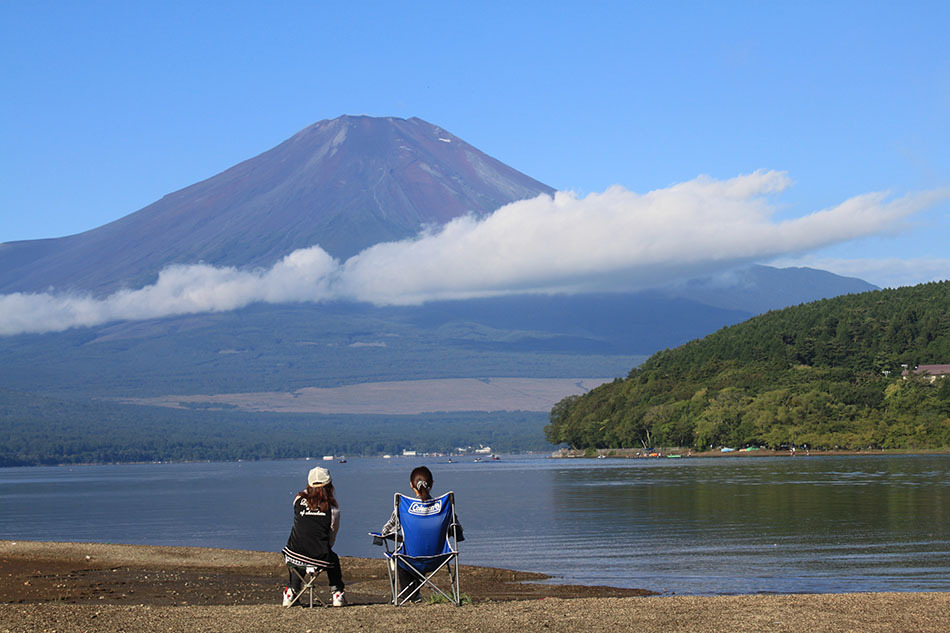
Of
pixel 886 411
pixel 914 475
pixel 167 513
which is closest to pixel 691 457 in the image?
pixel 886 411

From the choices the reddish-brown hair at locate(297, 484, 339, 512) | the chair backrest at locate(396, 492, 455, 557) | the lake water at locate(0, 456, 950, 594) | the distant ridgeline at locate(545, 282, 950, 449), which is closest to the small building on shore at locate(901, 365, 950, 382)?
the distant ridgeline at locate(545, 282, 950, 449)

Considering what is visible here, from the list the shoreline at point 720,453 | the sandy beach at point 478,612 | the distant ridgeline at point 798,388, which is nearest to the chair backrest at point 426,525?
the sandy beach at point 478,612

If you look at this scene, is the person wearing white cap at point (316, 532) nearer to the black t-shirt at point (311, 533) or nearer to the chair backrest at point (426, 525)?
the black t-shirt at point (311, 533)

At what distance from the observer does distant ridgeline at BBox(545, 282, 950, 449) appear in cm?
12456

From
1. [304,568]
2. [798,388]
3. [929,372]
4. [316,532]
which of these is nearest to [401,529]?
[316,532]

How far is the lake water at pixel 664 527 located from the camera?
2171cm

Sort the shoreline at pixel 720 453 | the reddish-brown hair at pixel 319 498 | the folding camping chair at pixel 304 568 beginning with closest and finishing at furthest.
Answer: the folding camping chair at pixel 304 568 < the reddish-brown hair at pixel 319 498 < the shoreline at pixel 720 453

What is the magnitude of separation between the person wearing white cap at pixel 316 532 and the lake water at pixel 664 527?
686 cm

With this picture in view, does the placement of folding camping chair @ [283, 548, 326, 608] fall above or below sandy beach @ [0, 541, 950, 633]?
above

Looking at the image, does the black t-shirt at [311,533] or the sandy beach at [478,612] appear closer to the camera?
the sandy beach at [478,612]

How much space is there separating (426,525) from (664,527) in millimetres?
20517

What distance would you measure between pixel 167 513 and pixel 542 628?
46.6m

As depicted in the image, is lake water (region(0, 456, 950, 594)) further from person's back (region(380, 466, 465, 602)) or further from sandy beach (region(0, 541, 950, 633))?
person's back (region(380, 466, 465, 602))

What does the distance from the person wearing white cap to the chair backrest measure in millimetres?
961
